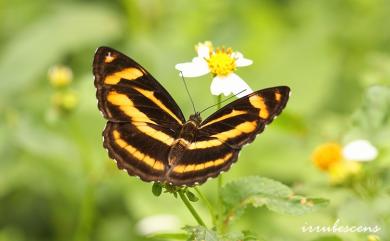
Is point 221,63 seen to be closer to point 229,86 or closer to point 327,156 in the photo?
point 229,86

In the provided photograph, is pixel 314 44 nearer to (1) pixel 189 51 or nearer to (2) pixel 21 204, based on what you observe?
(1) pixel 189 51

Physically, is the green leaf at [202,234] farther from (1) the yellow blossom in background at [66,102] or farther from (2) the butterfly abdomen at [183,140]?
(1) the yellow blossom in background at [66,102]

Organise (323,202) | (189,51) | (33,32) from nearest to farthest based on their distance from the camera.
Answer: (323,202), (189,51), (33,32)

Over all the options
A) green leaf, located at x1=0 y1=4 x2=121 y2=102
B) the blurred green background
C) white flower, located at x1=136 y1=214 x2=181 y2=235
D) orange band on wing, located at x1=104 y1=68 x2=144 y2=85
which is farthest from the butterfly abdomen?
green leaf, located at x1=0 y1=4 x2=121 y2=102

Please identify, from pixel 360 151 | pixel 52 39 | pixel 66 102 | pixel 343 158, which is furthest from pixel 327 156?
pixel 52 39

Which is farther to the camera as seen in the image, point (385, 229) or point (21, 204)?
point (21, 204)

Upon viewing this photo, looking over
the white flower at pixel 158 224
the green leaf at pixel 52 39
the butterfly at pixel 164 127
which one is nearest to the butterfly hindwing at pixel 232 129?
the butterfly at pixel 164 127

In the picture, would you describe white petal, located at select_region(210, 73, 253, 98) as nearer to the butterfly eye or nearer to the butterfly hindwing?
the butterfly hindwing

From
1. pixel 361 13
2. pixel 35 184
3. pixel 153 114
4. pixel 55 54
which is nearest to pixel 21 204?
pixel 35 184
